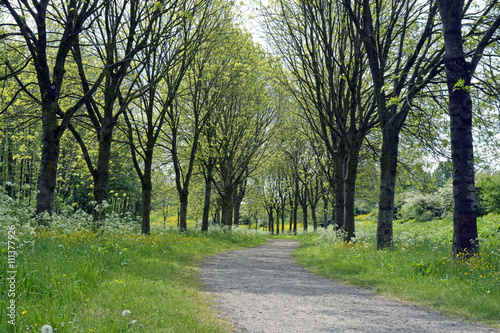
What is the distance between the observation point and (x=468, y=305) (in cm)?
532

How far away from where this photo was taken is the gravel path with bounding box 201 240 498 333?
15.0 ft

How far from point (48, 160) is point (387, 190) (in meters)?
10.5

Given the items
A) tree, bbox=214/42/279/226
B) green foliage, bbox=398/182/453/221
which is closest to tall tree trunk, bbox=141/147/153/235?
tree, bbox=214/42/279/226

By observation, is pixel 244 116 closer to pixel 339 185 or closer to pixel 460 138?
pixel 339 185

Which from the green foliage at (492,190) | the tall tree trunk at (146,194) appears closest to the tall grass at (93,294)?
the tall tree trunk at (146,194)

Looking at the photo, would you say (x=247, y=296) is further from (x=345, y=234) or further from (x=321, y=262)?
(x=345, y=234)

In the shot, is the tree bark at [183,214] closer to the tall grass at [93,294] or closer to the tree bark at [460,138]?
the tall grass at [93,294]

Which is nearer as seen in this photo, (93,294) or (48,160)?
(93,294)

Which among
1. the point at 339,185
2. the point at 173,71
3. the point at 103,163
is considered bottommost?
the point at 339,185

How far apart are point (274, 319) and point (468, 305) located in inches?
125

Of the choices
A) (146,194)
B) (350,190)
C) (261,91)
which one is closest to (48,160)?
(146,194)

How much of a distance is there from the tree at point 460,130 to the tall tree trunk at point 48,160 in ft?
33.9

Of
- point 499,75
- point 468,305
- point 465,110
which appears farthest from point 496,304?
point 499,75

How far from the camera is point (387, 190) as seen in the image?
36.3ft
